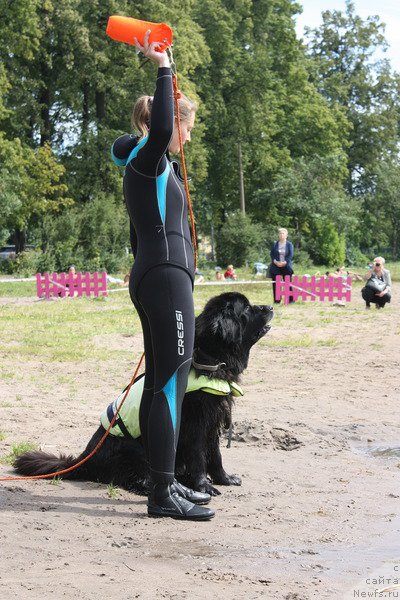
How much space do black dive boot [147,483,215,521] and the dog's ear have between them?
0.96 m

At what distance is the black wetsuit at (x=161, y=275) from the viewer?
4449 millimetres

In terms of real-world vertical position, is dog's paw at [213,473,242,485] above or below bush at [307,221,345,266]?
below

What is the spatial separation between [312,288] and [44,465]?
15809 millimetres

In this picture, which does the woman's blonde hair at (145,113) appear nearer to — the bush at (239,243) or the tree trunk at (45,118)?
the tree trunk at (45,118)

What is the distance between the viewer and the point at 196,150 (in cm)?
4203

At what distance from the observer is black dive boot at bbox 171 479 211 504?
4.80 meters

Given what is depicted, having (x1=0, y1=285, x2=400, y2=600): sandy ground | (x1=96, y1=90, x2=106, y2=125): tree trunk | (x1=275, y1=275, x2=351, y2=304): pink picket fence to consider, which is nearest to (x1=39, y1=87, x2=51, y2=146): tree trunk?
(x1=96, y1=90, x2=106, y2=125): tree trunk

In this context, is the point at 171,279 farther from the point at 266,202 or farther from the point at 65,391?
the point at 266,202

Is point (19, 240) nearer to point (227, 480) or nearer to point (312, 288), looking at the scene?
point (312, 288)

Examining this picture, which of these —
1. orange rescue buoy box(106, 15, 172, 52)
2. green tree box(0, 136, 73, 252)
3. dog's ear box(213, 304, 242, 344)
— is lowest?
dog's ear box(213, 304, 242, 344)

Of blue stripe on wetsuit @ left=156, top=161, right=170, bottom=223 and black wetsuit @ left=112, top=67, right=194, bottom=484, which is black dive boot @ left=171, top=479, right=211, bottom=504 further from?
blue stripe on wetsuit @ left=156, top=161, right=170, bottom=223

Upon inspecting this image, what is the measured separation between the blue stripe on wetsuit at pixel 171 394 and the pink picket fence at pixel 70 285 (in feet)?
57.6

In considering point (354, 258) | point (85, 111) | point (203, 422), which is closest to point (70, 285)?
point (203, 422)

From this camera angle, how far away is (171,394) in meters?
4.60
